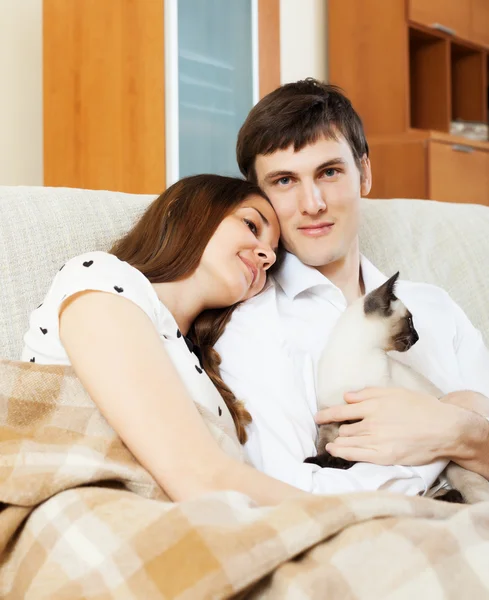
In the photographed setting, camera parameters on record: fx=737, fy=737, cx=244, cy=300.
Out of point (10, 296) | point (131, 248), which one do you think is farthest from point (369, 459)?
point (10, 296)

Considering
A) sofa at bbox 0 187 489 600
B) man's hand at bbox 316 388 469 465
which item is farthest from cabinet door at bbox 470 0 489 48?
sofa at bbox 0 187 489 600

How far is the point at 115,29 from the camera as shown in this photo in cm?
282

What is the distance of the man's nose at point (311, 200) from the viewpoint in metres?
1.49

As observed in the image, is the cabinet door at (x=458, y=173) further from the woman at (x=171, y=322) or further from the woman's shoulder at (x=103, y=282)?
the woman's shoulder at (x=103, y=282)

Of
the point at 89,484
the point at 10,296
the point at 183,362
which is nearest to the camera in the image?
the point at 89,484

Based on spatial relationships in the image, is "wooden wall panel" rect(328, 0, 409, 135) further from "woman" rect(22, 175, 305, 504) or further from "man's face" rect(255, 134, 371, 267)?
"woman" rect(22, 175, 305, 504)

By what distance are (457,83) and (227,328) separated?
3223mm

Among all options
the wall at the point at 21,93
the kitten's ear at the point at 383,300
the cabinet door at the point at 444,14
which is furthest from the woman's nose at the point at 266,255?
the cabinet door at the point at 444,14

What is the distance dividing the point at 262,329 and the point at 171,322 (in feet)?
0.77

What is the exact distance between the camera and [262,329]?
1386mm

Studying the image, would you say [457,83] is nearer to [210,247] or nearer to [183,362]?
[210,247]

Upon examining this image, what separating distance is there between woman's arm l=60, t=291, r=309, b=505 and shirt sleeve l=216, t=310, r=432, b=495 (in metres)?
0.19

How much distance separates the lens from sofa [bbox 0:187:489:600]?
72cm

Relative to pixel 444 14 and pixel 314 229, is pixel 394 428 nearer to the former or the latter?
pixel 314 229
